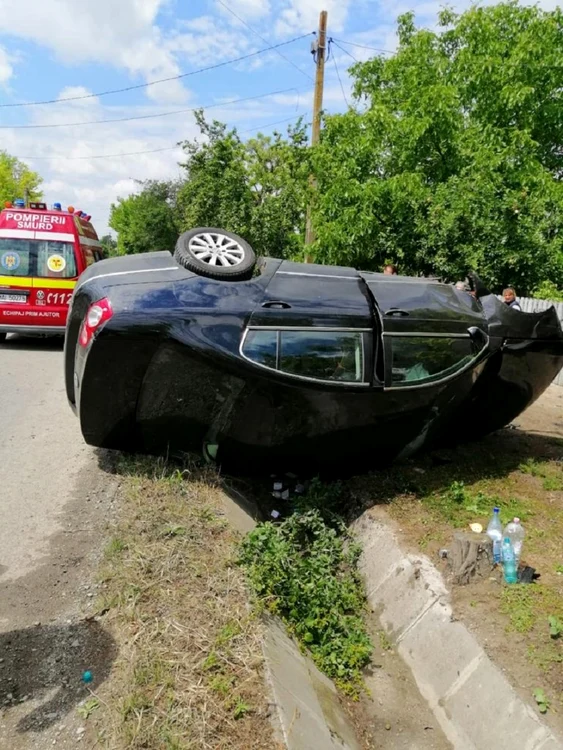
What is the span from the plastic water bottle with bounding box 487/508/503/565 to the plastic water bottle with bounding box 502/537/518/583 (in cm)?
5

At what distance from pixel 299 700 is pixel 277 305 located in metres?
2.73

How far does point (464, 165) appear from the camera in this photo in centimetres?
1108

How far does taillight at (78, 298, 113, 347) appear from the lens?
4250 mm

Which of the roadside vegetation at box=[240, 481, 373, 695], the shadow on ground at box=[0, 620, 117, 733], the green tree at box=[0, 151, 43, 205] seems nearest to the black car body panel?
the roadside vegetation at box=[240, 481, 373, 695]

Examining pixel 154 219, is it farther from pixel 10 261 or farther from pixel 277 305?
pixel 277 305

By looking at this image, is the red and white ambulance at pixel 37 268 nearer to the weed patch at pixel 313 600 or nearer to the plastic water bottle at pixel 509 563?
the weed patch at pixel 313 600

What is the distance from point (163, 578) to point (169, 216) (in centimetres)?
4098

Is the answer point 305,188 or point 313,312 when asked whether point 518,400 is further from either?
point 305,188

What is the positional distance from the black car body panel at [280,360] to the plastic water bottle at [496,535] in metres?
1.13

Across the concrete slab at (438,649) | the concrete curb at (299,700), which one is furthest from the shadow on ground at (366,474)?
the concrete curb at (299,700)

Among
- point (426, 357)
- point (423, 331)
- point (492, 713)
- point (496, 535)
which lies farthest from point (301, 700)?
point (423, 331)

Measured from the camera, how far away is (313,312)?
4.63 meters

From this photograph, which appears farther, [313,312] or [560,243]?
[560,243]

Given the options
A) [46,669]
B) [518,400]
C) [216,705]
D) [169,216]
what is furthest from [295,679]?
[169,216]
